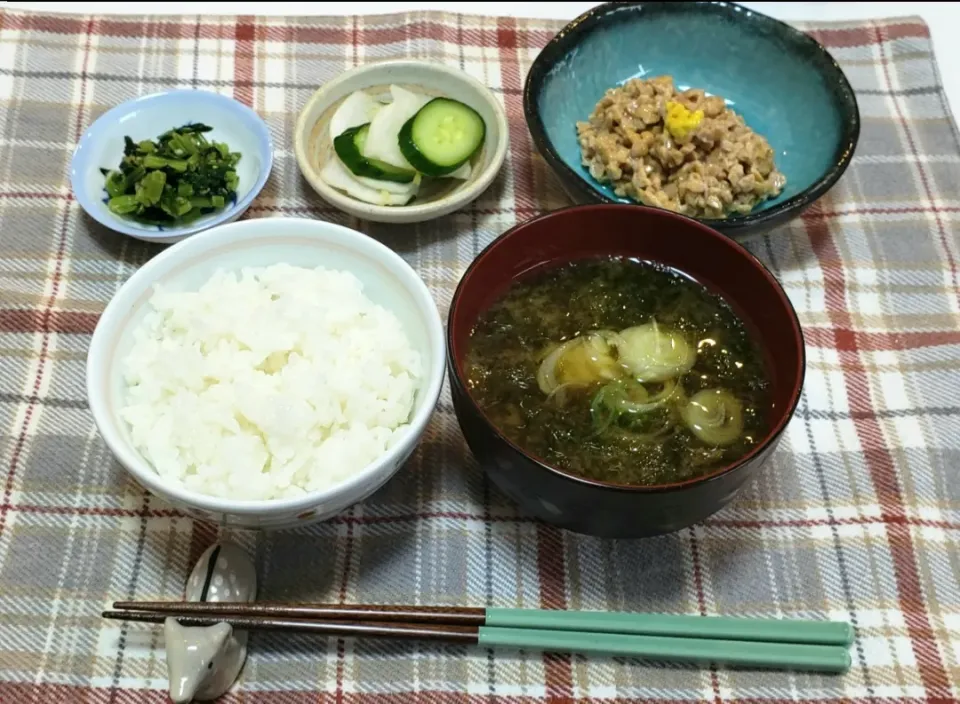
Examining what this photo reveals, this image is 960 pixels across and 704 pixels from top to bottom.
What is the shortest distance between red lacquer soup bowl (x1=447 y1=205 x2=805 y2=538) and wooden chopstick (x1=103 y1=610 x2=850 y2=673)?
20 centimetres

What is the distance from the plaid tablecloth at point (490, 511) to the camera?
5.06 feet

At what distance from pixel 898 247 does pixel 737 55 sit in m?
0.81

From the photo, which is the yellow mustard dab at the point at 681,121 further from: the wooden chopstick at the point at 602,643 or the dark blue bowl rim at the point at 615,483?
the wooden chopstick at the point at 602,643

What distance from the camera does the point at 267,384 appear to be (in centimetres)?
155

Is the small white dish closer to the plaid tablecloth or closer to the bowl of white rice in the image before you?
the plaid tablecloth

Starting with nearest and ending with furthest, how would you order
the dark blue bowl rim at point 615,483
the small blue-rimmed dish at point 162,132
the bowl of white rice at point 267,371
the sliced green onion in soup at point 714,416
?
1. the dark blue bowl rim at point 615,483
2. the bowl of white rice at point 267,371
3. the sliced green onion in soup at point 714,416
4. the small blue-rimmed dish at point 162,132

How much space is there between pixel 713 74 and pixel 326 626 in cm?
210

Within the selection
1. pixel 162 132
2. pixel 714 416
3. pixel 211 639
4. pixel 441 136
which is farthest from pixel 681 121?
pixel 211 639

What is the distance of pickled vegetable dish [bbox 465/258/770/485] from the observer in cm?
154

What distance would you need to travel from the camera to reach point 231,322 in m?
1.62

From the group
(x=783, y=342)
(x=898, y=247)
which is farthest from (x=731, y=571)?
(x=898, y=247)

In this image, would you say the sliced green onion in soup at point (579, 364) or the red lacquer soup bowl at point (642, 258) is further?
the sliced green onion in soup at point (579, 364)

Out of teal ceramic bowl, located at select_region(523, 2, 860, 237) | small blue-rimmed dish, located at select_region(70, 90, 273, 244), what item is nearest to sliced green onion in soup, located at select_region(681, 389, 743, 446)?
teal ceramic bowl, located at select_region(523, 2, 860, 237)

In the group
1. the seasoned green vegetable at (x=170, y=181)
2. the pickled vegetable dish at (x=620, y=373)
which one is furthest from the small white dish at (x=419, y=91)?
the pickled vegetable dish at (x=620, y=373)
